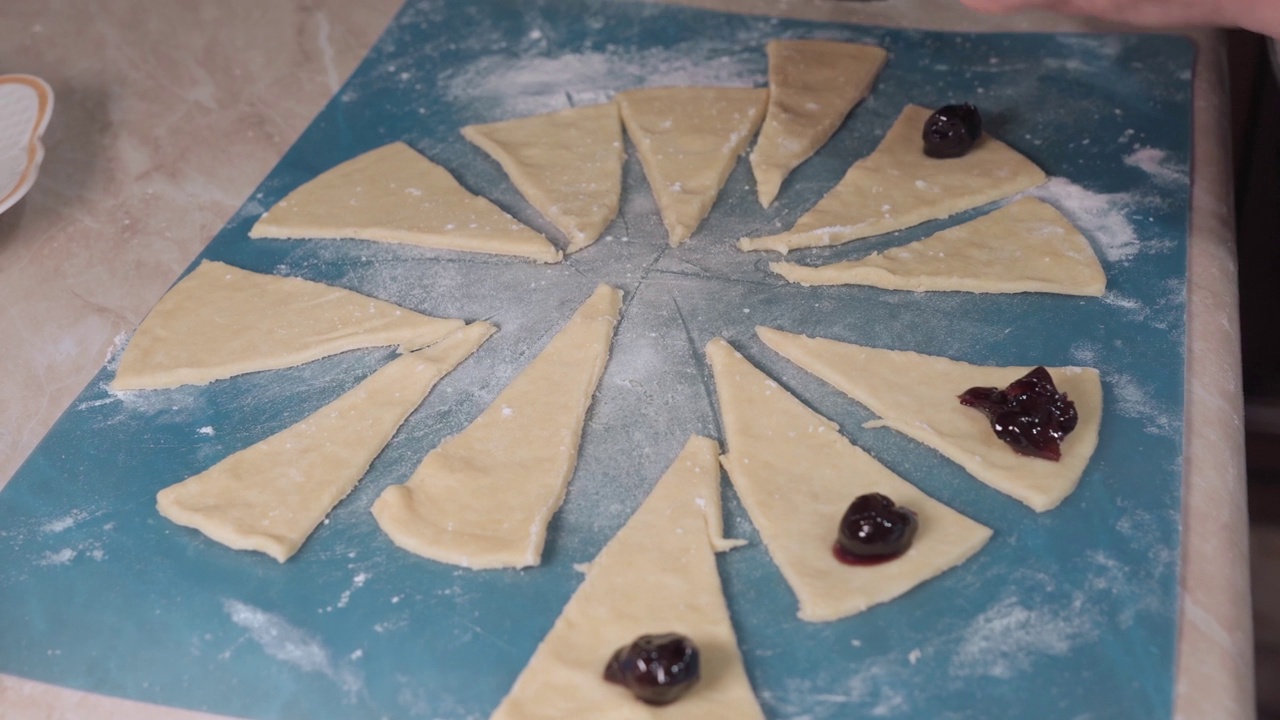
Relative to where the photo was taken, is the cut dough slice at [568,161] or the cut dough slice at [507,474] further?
the cut dough slice at [568,161]

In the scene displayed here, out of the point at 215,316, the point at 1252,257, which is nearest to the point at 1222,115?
the point at 1252,257

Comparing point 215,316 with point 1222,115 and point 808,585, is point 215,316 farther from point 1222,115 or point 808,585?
point 1222,115

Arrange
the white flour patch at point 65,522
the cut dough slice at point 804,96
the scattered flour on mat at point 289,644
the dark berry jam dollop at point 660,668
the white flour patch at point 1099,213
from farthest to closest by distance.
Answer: the cut dough slice at point 804,96
the white flour patch at point 1099,213
the white flour patch at point 65,522
the scattered flour on mat at point 289,644
the dark berry jam dollop at point 660,668

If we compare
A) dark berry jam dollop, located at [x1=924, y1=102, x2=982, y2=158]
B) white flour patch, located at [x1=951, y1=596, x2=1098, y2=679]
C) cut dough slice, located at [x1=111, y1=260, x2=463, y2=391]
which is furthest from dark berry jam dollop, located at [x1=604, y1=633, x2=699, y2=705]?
dark berry jam dollop, located at [x1=924, y1=102, x2=982, y2=158]

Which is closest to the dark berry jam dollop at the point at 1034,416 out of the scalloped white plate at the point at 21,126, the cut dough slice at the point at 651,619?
the cut dough slice at the point at 651,619

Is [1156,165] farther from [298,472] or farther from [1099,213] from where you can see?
[298,472]

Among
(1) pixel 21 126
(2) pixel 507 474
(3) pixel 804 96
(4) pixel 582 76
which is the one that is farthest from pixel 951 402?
(1) pixel 21 126

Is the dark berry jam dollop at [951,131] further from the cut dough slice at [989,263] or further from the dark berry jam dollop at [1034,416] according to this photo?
the dark berry jam dollop at [1034,416]
